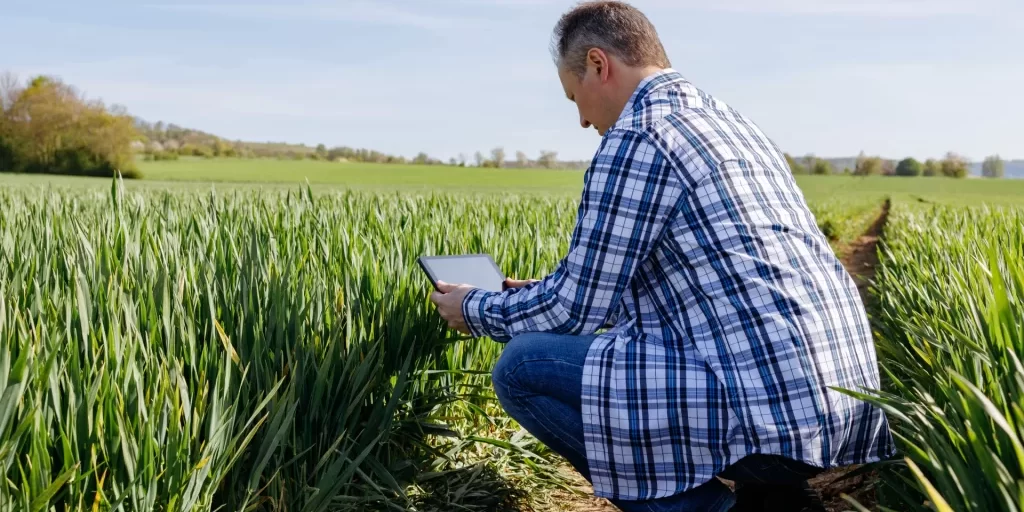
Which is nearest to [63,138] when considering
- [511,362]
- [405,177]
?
[405,177]

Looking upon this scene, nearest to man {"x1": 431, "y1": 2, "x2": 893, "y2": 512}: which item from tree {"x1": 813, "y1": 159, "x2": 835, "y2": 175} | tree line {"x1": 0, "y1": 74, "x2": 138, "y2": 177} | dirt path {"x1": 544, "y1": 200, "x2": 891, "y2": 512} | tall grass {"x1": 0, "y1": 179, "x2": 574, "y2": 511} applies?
tall grass {"x1": 0, "y1": 179, "x2": 574, "y2": 511}

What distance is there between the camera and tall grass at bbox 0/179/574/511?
1361 millimetres

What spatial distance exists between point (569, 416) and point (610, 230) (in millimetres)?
457

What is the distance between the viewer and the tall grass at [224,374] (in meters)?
1.36

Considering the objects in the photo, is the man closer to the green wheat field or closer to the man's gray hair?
the man's gray hair

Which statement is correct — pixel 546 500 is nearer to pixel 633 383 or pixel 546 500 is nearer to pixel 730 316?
pixel 633 383

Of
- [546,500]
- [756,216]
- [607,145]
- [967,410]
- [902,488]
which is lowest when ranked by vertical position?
[546,500]

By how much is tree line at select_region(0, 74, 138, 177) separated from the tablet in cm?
4440

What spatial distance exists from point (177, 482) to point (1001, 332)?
149 cm

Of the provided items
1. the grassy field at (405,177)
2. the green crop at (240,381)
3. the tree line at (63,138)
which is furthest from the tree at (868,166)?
the green crop at (240,381)

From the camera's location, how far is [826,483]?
2.67 metres

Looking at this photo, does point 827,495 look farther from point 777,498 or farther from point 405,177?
point 405,177

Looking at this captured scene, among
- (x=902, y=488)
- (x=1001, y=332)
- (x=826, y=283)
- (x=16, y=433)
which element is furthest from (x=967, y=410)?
(x=16, y=433)

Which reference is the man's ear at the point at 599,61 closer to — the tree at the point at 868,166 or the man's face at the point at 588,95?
the man's face at the point at 588,95
